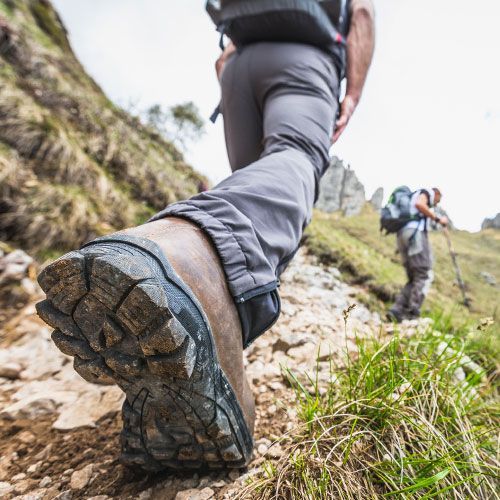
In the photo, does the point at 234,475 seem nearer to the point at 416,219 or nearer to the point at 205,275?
the point at 205,275

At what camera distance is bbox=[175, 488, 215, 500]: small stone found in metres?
0.81

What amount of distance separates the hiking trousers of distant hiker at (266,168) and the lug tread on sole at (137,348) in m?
0.23

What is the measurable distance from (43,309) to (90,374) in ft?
0.57

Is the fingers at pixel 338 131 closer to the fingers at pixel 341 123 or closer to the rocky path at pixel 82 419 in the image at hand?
the fingers at pixel 341 123

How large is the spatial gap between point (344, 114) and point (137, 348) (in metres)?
1.44

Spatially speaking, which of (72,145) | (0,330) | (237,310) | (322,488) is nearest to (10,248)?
(0,330)

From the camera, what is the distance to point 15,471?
0.95 m

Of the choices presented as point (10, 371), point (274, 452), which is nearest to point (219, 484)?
point (274, 452)

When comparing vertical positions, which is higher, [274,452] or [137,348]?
[137,348]

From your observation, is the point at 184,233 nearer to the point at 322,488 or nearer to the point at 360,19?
the point at 322,488

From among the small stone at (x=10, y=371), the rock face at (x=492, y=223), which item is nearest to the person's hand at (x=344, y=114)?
the small stone at (x=10, y=371)

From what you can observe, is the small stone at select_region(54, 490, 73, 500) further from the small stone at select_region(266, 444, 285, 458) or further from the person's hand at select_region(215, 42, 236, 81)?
the person's hand at select_region(215, 42, 236, 81)

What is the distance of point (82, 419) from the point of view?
1212mm

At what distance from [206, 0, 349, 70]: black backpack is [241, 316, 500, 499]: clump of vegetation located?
4.20 feet
